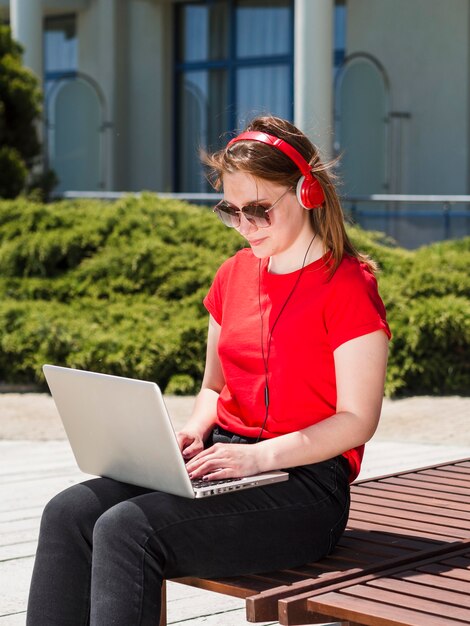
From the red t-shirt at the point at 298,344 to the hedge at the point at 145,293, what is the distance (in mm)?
5690

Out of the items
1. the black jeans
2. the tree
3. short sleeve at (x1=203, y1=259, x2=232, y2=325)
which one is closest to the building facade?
the tree

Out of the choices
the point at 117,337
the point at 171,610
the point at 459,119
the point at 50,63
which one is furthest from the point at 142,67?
the point at 171,610

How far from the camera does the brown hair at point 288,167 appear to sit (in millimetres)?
2863

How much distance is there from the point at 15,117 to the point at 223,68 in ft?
21.2

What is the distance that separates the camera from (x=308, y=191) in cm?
285

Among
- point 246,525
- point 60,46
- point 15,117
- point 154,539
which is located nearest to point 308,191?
point 246,525

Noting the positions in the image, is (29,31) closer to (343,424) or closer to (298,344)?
(298,344)

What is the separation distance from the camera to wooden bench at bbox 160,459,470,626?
2.41 metres

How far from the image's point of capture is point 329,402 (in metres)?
2.88

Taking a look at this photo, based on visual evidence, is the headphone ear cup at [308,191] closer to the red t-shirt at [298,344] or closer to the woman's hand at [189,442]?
the red t-shirt at [298,344]

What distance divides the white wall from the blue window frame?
213cm

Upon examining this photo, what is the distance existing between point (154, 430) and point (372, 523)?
0.78 metres

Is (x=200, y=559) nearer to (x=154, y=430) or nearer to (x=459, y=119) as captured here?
(x=154, y=430)

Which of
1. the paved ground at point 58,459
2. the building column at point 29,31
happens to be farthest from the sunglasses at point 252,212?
the building column at point 29,31
